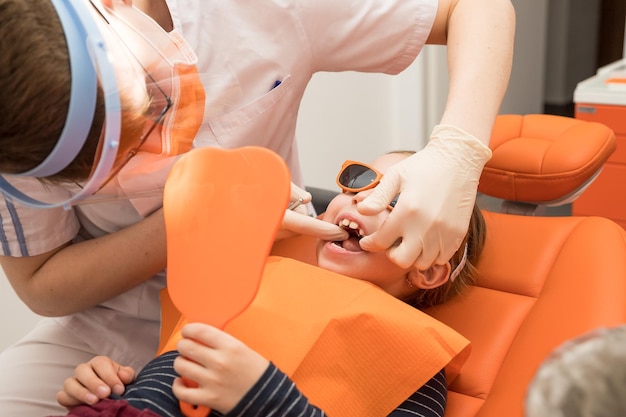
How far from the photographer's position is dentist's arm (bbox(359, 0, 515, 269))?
3.33 feet

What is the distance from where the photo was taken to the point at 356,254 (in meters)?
1.25

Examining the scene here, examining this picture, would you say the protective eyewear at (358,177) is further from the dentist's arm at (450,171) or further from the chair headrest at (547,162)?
the chair headrest at (547,162)

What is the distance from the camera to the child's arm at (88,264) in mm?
1193

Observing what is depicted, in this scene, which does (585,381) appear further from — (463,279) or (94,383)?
(463,279)

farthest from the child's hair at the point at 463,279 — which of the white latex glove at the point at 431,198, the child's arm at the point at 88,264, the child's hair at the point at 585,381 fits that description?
the child's hair at the point at 585,381

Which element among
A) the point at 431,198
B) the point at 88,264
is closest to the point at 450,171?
the point at 431,198

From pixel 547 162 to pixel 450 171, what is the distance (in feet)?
1.86

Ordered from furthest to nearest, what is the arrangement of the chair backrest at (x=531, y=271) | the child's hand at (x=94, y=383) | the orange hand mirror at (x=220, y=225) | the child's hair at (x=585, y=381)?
the chair backrest at (x=531, y=271)
the child's hand at (x=94, y=383)
the orange hand mirror at (x=220, y=225)
the child's hair at (x=585, y=381)

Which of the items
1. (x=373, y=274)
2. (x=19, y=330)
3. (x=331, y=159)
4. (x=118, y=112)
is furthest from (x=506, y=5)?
(x=19, y=330)

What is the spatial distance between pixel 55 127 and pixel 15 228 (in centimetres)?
56

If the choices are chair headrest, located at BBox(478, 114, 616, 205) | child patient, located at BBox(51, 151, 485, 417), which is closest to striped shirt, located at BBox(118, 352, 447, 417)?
child patient, located at BBox(51, 151, 485, 417)

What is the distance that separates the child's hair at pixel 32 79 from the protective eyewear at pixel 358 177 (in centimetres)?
68

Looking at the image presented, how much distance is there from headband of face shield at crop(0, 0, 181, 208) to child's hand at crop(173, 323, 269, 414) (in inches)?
9.1

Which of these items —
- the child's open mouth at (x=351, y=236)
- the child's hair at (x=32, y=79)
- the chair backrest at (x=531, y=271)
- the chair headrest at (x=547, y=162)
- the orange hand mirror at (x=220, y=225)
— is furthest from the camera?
the chair headrest at (x=547, y=162)
